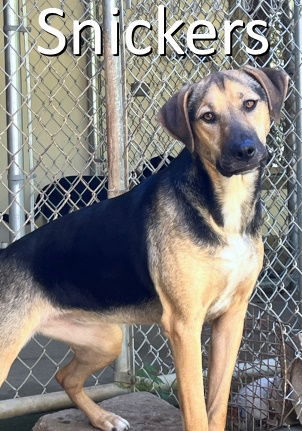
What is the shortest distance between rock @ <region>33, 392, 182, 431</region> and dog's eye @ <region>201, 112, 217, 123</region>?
1.56 meters

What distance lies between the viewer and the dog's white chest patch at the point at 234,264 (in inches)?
123

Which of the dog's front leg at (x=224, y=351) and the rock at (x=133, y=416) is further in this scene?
the rock at (x=133, y=416)

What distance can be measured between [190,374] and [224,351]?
376 mm

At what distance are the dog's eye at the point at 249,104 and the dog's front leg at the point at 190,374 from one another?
2.96 ft

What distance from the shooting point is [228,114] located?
3027 millimetres

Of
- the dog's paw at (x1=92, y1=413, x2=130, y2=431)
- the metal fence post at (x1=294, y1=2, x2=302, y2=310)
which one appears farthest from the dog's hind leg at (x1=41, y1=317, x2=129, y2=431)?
the metal fence post at (x1=294, y1=2, x2=302, y2=310)

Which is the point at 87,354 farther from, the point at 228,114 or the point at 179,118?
the point at 228,114

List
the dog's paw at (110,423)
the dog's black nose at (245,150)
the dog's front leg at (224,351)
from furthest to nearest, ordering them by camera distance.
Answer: the dog's paw at (110,423) → the dog's front leg at (224,351) → the dog's black nose at (245,150)

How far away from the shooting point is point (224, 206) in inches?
126

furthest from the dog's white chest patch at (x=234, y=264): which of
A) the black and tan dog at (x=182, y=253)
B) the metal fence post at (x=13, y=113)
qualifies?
Answer: the metal fence post at (x=13, y=113)

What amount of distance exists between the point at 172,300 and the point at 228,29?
6.21 ft

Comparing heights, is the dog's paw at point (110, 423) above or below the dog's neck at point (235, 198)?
below

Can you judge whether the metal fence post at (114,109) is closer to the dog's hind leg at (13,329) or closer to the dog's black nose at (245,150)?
the dog's hind leg at (13,329)

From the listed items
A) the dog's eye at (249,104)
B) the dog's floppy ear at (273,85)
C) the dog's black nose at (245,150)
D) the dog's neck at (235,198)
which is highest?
the dog's floppy ear at (273,85)
